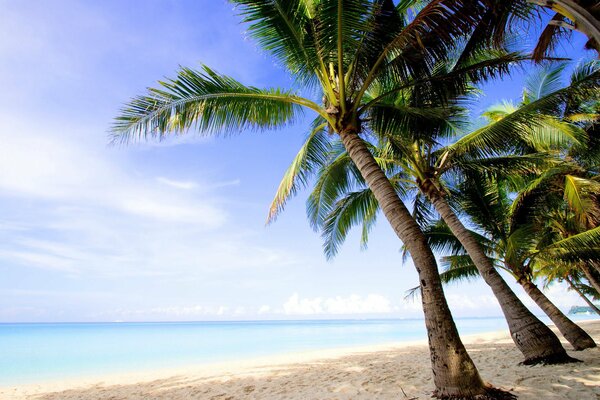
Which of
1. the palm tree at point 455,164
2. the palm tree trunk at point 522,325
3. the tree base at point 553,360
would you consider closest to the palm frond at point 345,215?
the palm tree at point 455,164

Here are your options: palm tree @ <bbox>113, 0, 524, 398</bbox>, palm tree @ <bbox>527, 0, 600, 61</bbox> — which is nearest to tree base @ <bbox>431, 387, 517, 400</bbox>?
palm tree @ <bbox>113, 0, 524, 398</bbox>

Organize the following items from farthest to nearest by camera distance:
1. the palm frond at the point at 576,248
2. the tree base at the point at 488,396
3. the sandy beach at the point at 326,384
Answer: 1. the palm frond at the point at 576,248
2. the sandy beach at the point at 326,384
3. the tree base at the point at 488,396

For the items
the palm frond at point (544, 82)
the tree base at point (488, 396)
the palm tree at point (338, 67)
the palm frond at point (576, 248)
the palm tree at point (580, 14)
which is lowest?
the tree base at point (488, 396)

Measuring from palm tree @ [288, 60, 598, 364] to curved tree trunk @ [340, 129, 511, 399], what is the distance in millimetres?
2536

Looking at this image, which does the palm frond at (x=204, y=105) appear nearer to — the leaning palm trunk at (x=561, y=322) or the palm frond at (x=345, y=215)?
the palm frond at (x=345, y=215)

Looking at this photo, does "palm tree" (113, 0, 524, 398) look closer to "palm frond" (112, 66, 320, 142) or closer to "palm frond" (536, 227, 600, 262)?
"palm frond" (112, 66, 320, 142)

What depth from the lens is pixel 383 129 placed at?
650 cm

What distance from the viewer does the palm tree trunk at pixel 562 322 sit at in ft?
23.9

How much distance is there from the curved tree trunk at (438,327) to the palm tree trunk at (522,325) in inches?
102

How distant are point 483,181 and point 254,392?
753 cm

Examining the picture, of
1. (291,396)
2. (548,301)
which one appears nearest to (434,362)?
(291,396)

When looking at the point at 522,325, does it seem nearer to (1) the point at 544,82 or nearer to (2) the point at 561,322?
(2) the point at 561,322

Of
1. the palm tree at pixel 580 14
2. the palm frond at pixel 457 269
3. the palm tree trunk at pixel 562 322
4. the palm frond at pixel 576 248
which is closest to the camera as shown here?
the palm tree at pixel 580 14

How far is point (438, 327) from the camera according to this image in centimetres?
369
